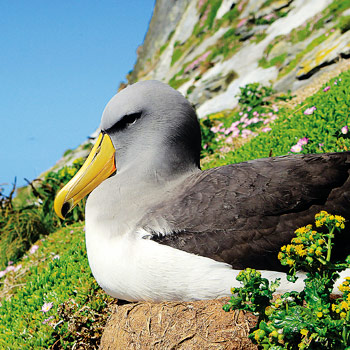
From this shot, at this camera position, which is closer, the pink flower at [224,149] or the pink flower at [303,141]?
the pink flower at [303,141]

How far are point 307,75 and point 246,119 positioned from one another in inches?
122

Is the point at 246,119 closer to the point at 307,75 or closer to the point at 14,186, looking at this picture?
the point at 307,75

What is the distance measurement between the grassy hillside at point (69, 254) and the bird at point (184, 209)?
855 millimetres

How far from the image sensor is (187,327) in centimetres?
239

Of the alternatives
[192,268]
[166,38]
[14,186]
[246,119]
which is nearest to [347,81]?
[246,119]

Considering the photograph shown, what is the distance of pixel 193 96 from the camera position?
17641 millimetres

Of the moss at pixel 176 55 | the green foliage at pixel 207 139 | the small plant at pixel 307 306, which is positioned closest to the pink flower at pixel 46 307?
the small plant at pixel 307 306

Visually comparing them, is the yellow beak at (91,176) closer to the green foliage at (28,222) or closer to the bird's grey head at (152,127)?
the bird's grey head at (152,127)

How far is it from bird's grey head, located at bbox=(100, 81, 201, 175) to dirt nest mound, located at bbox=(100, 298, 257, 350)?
3.07 ft

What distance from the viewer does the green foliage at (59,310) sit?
3.43m

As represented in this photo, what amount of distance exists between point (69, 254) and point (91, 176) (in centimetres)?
175

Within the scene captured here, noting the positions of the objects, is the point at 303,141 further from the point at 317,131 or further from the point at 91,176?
the point at 91,176

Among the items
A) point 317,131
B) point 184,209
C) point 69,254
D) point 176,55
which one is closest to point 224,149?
point 317,131

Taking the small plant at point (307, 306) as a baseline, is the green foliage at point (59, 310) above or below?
above
